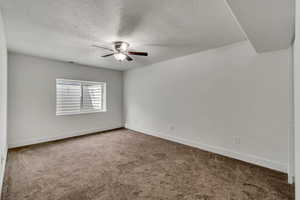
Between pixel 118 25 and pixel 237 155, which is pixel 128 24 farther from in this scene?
pixel 237 155

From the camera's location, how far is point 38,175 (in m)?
2.27

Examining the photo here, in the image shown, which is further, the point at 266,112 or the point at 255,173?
the point at 266,112

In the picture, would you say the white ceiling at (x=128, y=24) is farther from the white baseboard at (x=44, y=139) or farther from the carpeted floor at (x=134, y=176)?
the white baseboard at (x=44, y=139)

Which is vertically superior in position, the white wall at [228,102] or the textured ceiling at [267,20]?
the textured ceiling at [267,20]

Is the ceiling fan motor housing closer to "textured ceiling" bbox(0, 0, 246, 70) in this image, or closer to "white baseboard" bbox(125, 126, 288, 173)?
"textured ceiling" bbox(0, 0, 246, 70)

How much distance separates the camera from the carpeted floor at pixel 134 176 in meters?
1.85

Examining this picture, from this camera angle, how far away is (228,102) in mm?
2953

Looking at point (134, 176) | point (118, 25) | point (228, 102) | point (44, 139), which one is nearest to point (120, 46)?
point (118, 25)

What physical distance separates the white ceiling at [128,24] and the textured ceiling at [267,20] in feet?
0.04

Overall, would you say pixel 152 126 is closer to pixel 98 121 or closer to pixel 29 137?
pixel 98 121

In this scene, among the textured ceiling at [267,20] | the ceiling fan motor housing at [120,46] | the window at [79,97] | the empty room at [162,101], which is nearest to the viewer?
the textured ceiling at [267,20]

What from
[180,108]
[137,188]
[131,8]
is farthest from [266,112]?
[131,8]

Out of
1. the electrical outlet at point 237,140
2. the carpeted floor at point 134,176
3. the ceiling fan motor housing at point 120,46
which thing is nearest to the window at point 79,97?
the carpeted floor at point 134,176

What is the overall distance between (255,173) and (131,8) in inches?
122
